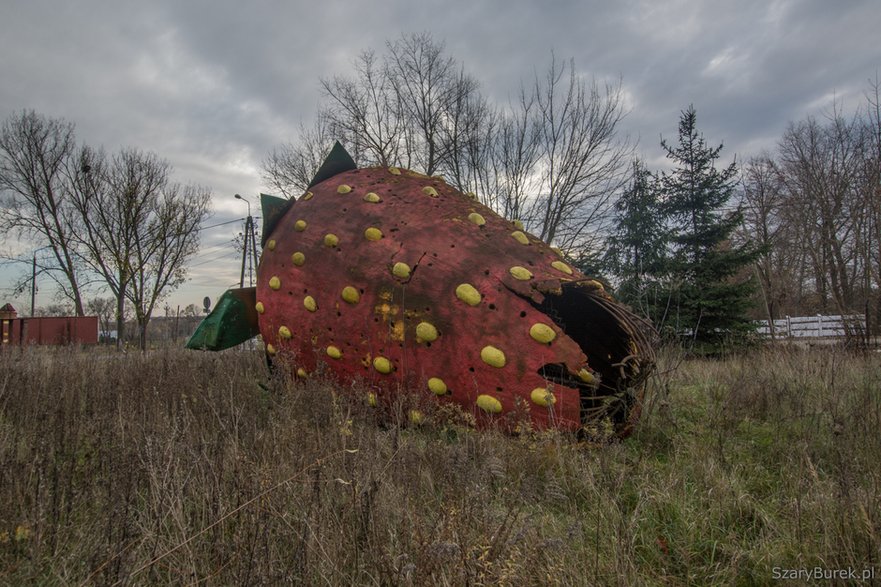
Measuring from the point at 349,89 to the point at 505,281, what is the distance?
1913 cm

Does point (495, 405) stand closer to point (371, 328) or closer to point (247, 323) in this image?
point (371, 328)

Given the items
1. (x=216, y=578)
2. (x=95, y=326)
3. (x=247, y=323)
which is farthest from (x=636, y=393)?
(x=95, y=326)

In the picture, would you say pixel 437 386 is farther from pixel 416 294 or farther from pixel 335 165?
pixel 335 165

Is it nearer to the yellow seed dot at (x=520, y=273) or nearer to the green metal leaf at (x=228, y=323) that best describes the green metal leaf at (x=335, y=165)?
the green metal leaf at (x=228, y=323)

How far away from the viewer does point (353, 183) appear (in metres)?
3.87

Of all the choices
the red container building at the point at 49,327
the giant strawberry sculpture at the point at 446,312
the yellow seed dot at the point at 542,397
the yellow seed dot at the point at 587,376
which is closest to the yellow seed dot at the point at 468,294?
the giant strawberry sculpture at the point at 446,312

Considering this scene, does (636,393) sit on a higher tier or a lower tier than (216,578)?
higher

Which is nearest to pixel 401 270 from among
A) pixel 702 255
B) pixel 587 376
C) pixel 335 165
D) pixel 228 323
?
pixel 587 376

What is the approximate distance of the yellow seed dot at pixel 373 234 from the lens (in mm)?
3258

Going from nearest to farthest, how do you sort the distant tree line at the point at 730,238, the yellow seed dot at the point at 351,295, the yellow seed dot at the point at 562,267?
the yellow seed dot at the point at 562,267 → the yellow seed dot at the point at 351,295 → the distant tree line at the point at 730,238

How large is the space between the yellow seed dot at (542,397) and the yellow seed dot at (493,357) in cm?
25

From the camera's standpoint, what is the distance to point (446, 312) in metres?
2.84

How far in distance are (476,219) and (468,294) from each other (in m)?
0.74

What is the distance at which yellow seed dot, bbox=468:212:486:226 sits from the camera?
3.27 m
